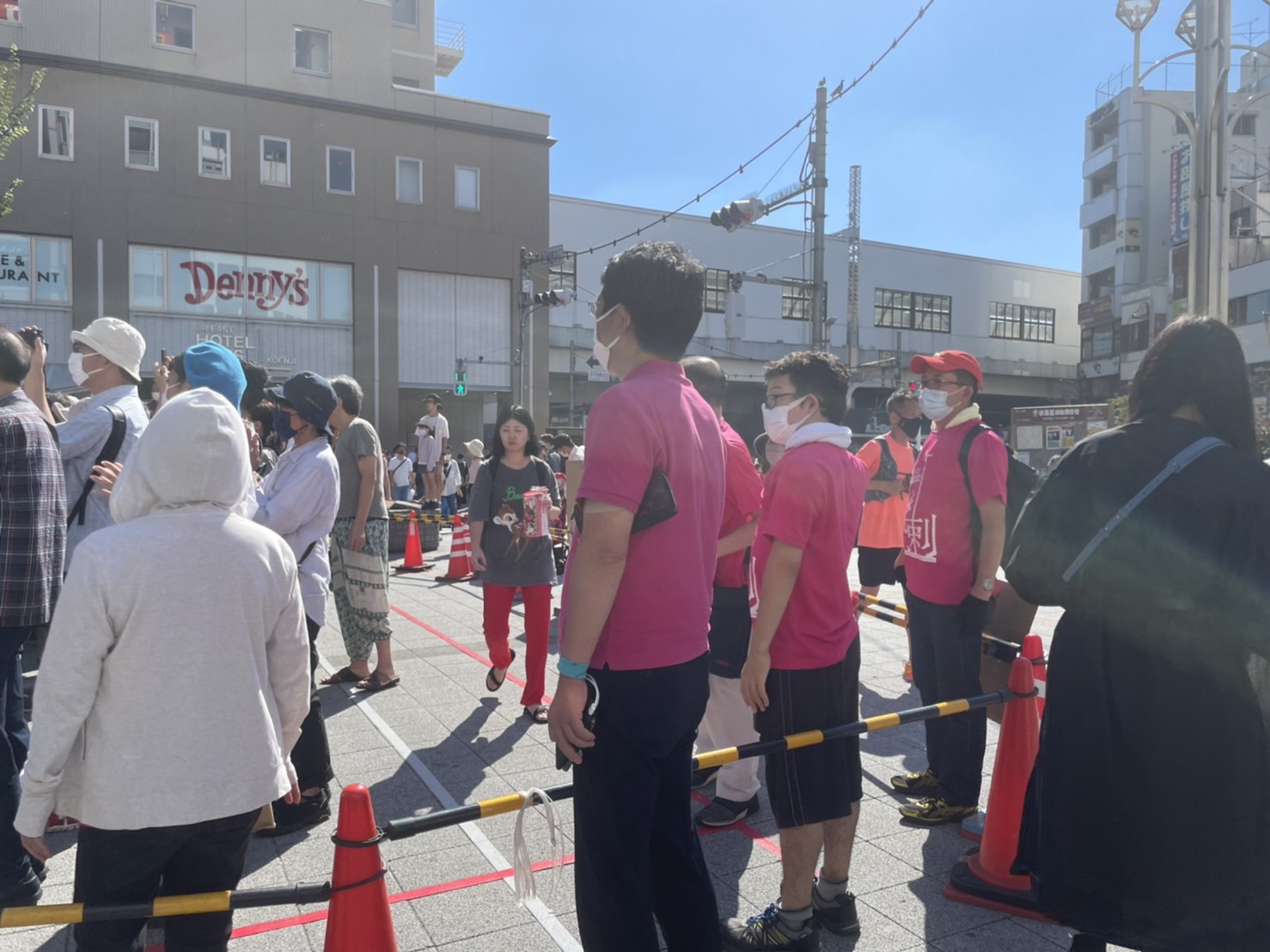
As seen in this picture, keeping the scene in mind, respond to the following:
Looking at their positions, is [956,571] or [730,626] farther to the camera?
[730,626]

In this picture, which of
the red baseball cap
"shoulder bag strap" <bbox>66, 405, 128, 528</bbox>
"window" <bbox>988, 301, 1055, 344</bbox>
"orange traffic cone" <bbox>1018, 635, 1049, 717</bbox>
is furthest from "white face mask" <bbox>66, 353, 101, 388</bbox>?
"window" <bbox>988, 301, 1055, 344</bbox>

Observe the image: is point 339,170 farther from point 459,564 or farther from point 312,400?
point 312,400

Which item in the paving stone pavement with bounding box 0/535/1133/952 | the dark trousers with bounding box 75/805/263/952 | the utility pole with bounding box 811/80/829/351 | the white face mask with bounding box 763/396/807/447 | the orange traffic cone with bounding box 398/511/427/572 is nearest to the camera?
the dark trousers with bounding box 75/805/263/952

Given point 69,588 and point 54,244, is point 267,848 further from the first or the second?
point 54,244

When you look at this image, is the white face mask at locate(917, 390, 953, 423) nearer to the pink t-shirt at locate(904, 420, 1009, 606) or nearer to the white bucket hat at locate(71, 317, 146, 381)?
the pink t-shirt at locate(904, 420, 1009, 606)

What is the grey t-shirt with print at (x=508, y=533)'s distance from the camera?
5770 millimetres

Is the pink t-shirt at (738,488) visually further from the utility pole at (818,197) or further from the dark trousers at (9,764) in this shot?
the utility pole at (818,197)

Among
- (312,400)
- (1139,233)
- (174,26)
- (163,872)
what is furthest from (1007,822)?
(1139,233)

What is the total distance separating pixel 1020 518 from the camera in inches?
99.5

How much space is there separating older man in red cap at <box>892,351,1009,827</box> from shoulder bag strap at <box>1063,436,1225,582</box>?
171 cm

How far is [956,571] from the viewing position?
4133 millimetres

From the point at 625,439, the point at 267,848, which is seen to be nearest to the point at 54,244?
the point at 267,848

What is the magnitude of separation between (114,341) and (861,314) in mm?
47882

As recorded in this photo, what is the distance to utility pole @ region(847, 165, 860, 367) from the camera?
42.3 m
